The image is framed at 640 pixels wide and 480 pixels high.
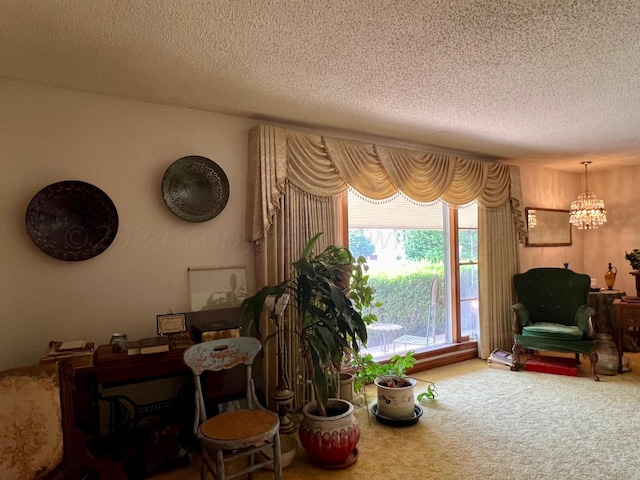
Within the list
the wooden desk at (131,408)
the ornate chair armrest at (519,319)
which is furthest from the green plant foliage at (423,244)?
the wooden desk at (131,408)

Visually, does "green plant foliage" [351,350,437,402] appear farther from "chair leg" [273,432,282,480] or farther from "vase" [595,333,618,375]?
"vase" [595,333,618,375]

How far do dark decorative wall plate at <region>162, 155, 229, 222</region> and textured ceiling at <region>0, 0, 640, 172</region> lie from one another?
457 mm

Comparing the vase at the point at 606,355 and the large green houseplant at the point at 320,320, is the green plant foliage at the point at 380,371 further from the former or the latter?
the vase at the point at 606,355

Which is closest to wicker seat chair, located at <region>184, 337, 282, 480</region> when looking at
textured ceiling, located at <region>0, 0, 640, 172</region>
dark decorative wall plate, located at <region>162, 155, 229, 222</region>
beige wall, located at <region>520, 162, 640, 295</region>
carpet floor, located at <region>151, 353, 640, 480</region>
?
carpet floor, located at <region>151, 353, 640, 480</region>

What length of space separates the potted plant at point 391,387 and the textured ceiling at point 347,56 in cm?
192

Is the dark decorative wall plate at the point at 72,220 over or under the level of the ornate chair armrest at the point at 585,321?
over

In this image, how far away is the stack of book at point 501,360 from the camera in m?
4.25

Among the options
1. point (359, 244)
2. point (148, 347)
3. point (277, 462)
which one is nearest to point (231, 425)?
point (277, 462)

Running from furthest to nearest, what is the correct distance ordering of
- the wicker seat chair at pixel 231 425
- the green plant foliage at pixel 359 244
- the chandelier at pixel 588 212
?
the chandelier at pixel 588 212, the green plant foliage at pixel 359 244, the wicker seat chair at pixel 231 425

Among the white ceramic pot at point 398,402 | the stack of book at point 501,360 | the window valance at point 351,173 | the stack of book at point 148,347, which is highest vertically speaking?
the window valance at point 351,173

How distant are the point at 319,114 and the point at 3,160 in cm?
215

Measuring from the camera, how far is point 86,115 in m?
2.62

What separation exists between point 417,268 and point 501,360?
4.47 feet

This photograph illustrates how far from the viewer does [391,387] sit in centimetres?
297
